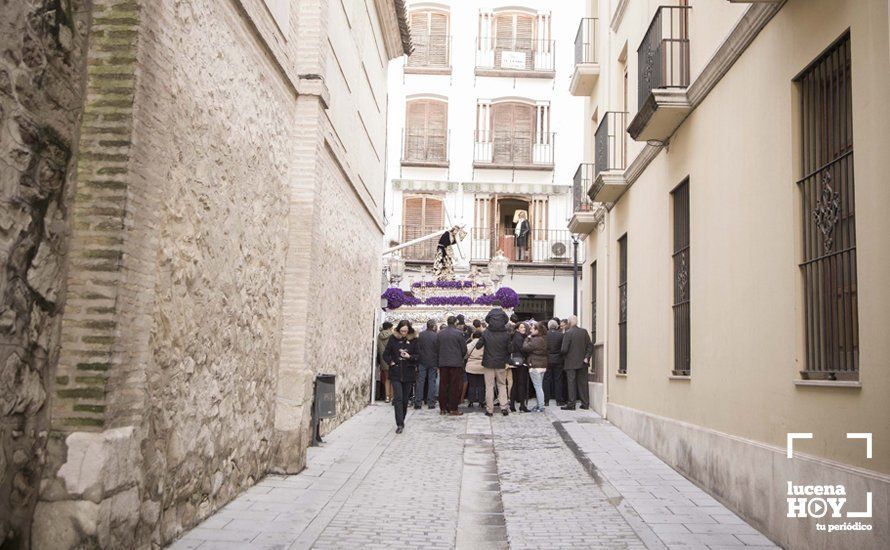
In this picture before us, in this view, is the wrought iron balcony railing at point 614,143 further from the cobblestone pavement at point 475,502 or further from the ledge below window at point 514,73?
the ledge below window at point 514,73

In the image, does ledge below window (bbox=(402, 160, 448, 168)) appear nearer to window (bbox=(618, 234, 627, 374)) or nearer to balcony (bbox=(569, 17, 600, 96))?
balcony (bbox=(569, 17, 600, 96))

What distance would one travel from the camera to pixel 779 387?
6.40m

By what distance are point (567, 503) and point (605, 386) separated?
730cm

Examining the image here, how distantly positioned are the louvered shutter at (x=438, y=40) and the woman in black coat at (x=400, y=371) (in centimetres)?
1846

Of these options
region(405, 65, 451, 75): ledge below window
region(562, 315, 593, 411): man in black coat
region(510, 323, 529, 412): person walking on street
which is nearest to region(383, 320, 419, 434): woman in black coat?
region(510, 323, 529, 412): person walking on street

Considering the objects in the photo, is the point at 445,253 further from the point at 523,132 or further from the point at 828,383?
the point at 828,383

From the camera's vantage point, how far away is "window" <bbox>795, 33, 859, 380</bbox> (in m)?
5.46

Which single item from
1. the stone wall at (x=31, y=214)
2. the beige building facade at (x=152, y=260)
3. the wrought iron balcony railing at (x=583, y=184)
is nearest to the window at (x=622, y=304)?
the wrought iron balcony railing at (x=583, y=184)

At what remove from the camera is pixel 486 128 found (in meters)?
30.1

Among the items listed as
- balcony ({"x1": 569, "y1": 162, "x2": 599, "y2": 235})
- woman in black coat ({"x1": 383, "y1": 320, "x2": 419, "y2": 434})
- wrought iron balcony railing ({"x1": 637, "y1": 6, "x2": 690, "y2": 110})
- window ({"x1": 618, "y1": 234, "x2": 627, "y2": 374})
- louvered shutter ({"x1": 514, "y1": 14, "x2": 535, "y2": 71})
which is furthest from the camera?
louvered shutter ({"x1": 514, "y1": 14, "x2": 535, "y2": 71})

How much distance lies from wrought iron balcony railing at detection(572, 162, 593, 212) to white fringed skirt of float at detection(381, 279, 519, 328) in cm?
294

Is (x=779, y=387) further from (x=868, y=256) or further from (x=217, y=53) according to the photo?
(x=217, y=53)

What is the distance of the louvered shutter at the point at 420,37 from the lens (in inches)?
1190

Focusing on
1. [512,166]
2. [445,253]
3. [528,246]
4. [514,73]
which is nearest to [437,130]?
[512,166]
